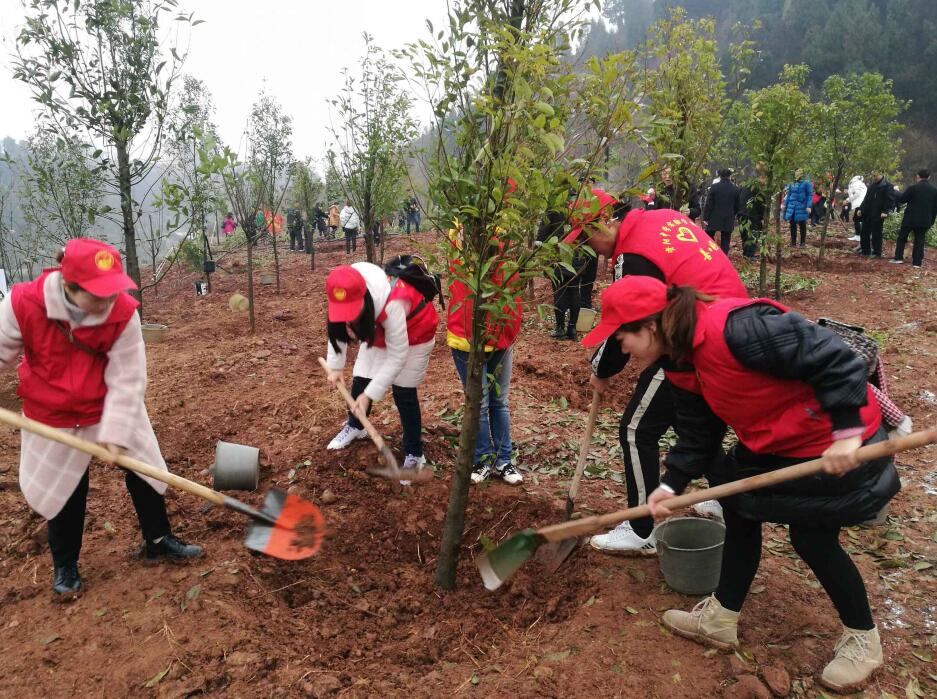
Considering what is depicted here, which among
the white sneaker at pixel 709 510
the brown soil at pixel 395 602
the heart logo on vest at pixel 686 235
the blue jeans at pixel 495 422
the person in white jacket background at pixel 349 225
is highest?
the person in white jacket background at pixel 349 225

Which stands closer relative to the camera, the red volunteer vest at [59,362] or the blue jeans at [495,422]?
the red volunteer vest at [59,362]

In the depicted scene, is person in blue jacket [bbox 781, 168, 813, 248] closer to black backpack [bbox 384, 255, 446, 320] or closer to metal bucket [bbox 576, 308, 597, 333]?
metal bucket [bbox 576, 308, 597, 333]

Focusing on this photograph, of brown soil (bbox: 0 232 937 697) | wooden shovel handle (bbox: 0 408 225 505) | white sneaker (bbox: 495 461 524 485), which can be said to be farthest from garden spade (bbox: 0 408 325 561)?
white sneaker (bbox: 495 461 524 485)

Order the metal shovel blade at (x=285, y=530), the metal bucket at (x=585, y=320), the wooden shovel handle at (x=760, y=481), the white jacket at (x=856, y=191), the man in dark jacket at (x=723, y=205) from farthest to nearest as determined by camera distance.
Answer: the white jacket at (x=856, y=191) < the man in dark jacket at (x=723, y=205) < the metal bucket at (x=585, y=320) < the metal shovel blade at (x=285, y=530) < the wooden shovel handle at (x=760, y=481)

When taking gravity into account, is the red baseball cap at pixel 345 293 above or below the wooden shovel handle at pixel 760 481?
above

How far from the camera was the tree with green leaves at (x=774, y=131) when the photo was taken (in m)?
7.90

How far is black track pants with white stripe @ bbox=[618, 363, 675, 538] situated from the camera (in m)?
3.01

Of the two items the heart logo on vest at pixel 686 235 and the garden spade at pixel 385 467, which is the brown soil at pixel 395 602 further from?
the heart logo on vest at pixel 686 235

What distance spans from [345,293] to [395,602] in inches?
66.4

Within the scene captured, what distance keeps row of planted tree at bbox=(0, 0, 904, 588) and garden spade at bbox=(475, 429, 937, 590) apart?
411mm

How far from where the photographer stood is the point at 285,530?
2.98 meters

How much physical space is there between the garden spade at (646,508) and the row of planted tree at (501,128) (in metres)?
0.41

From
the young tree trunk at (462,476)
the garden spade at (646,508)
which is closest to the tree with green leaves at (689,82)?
the young tree trunk at (462,476)

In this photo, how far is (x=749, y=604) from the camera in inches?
113
